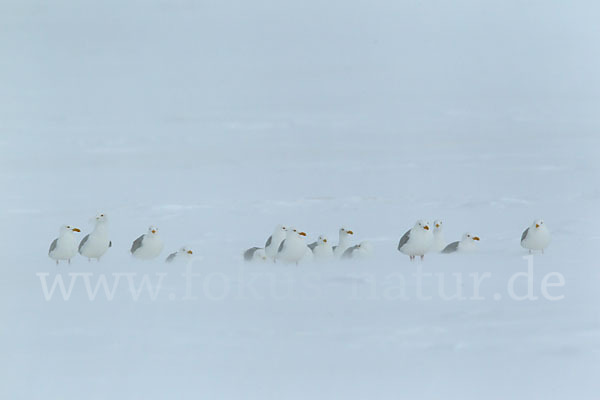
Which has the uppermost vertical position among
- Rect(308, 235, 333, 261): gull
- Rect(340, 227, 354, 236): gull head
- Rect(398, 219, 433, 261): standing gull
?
Rect(340, 227, 354, 236): gull head

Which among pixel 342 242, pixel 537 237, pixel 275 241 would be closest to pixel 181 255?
pixel 275 241

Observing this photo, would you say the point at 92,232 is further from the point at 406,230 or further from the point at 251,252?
the point at 406,230

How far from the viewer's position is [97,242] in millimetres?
4336

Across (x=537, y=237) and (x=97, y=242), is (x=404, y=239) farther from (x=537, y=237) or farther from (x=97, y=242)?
(x=97, y=242)

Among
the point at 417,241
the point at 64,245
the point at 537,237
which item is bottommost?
the point at 64,245

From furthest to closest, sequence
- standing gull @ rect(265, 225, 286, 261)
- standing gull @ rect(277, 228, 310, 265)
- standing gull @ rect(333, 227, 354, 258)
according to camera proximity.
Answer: standing gull @ rect(333, 227, 354, 258)
standing gull @ rect(265, 225, 286, 261)
standing gull @ rect(277, 228, 310, 265)

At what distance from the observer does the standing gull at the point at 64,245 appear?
4.32 metres

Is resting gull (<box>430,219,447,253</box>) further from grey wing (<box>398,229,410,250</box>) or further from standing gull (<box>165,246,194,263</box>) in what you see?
standing gull (<box>165,246,194,263</box>)

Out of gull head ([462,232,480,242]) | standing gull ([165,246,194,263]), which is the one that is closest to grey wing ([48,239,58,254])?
standing gull ([165,246,194,263])

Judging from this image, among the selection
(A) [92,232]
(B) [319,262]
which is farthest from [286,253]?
(A) [92,232]

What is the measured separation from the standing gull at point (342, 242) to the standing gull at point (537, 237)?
69 centimetres

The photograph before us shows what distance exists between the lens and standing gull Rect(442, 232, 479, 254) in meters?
4.39

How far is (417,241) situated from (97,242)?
1.22 meters

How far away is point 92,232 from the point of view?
436 centimetres
